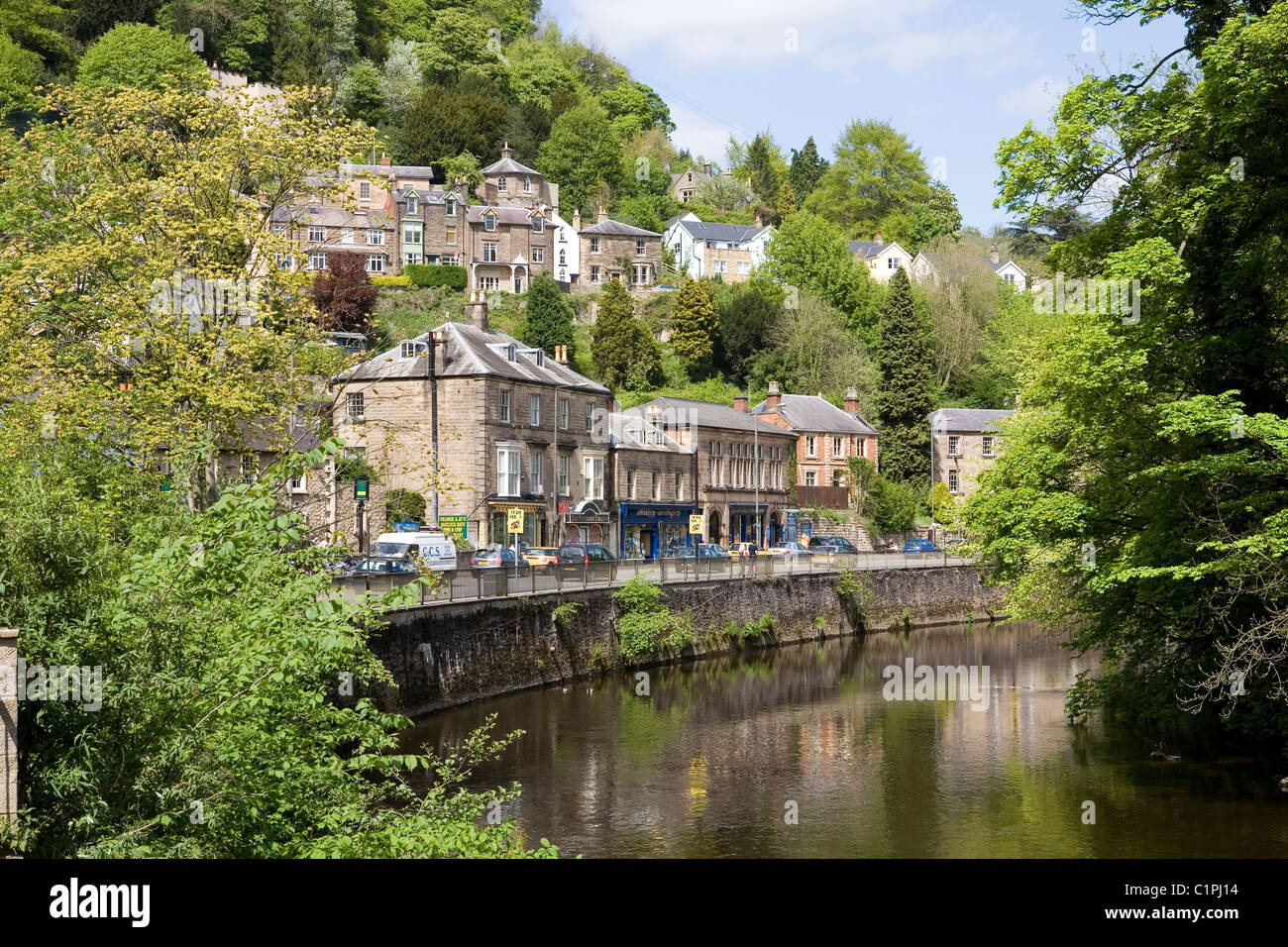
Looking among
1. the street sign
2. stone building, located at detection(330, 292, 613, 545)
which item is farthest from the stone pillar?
stone building, located at detection(330, 292, 613, 545)

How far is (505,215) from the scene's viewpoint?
9969cm

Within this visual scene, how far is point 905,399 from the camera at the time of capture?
8375 cm

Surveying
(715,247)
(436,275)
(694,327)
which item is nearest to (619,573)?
(694,327)

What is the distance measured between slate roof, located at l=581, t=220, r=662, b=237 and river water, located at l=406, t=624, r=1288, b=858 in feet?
223

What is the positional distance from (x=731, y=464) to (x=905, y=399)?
16816 millimetres

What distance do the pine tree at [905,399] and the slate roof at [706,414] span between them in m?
10.0

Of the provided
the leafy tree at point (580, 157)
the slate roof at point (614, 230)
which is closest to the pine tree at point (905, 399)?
the slate roof at point (614, 230)

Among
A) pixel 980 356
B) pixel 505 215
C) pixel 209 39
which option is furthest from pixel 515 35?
pixel 980 356

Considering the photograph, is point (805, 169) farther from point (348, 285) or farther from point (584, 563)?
point (584, 563)

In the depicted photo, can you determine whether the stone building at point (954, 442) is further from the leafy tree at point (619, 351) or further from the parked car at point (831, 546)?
the leafy tree at point (619, 351)

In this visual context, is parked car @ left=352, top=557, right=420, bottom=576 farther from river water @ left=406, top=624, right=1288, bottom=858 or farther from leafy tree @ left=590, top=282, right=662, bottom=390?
leafy tree @ left=590, top=282, right=662, bottom=390

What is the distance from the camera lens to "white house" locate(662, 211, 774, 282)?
116m

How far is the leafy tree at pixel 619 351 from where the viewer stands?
8512cm
